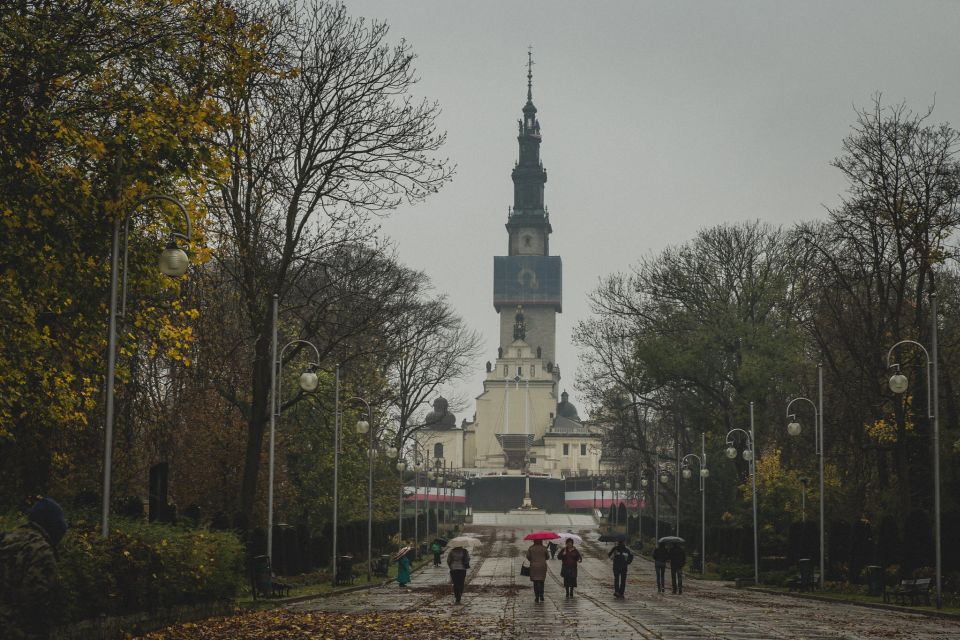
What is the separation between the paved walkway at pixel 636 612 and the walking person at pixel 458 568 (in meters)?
0.45

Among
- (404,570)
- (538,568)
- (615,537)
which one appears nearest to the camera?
(538,568)

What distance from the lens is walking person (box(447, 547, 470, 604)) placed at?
30641mm

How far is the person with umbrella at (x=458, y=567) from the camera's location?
30641mm

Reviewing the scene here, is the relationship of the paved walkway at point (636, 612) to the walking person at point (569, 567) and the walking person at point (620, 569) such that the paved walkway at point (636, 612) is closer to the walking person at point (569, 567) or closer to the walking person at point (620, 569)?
the walking person at point (569, 567)

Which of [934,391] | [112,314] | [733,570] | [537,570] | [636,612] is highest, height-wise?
[112,314]

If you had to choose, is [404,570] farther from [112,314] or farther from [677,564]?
[112,314]

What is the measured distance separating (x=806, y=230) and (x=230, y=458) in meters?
21.0

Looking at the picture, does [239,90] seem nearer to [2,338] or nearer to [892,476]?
[2,338]

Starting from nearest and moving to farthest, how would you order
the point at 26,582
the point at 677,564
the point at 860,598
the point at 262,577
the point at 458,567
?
1. the point at 26,582
2. the point at 262,577
3. the point at 458,567
4. the point at 860,598
5. the point at 677,564

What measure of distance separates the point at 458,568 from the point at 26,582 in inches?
786

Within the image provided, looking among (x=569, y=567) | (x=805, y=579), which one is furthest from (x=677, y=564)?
(x=569, y=567)

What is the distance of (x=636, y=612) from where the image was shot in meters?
27.4

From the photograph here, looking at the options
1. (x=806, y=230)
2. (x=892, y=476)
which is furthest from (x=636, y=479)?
(x=806, y=230)

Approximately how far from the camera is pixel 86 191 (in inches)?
798
